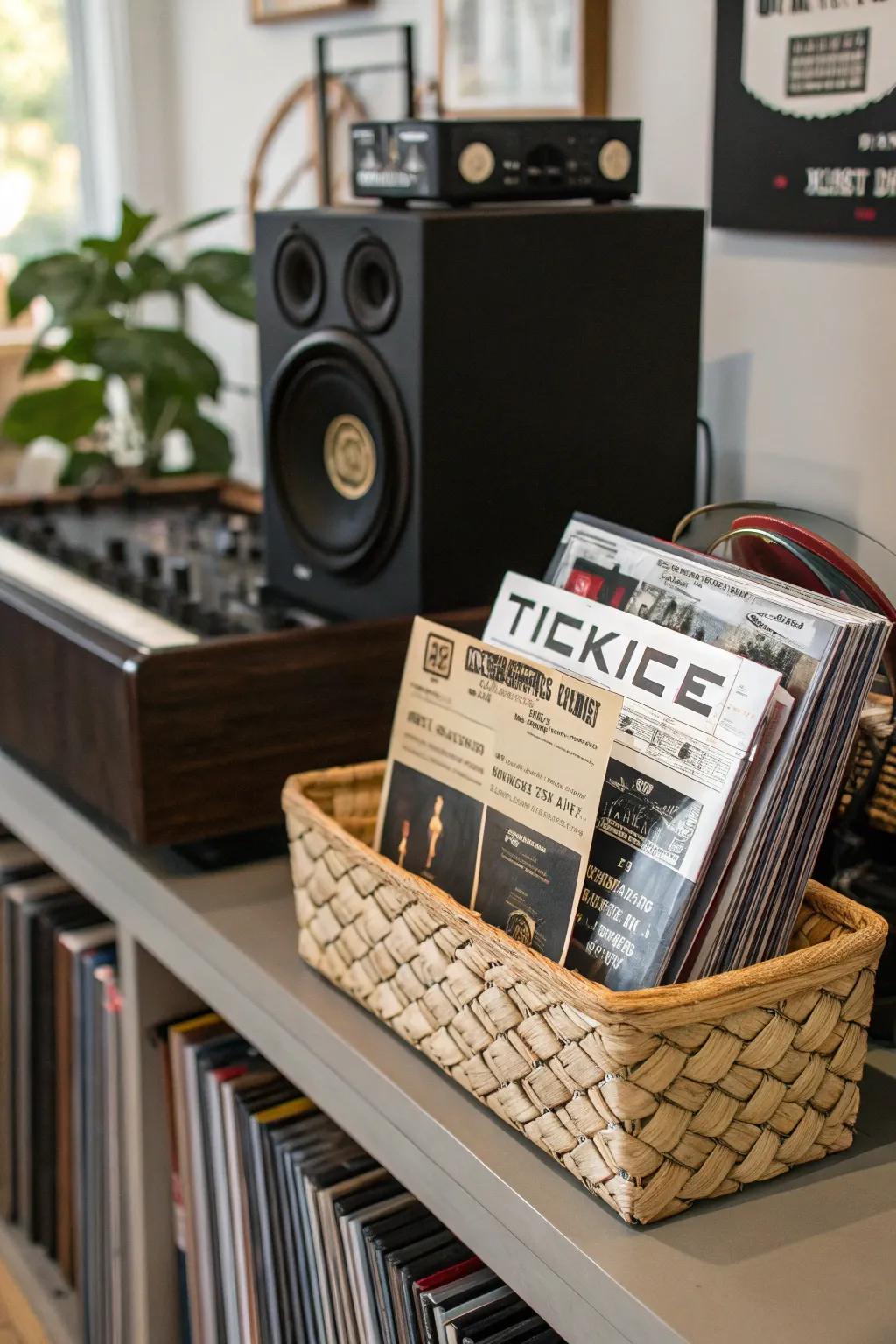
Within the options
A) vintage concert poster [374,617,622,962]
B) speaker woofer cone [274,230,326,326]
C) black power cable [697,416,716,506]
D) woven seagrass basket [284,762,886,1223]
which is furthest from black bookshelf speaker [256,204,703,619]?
woven seagrass basket [284,762,886,1223]

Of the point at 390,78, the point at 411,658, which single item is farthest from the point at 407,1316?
the point at 390,78

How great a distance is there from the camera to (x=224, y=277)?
1715 mm

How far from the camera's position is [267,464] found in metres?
1.22

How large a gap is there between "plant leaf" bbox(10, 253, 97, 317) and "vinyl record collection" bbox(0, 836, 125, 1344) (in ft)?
2.05

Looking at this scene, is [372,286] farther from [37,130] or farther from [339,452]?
[37,130]

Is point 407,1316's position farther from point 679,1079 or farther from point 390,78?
point 390,78

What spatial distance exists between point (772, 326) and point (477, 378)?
320mm

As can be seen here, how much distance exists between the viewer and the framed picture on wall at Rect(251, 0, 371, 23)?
171cm

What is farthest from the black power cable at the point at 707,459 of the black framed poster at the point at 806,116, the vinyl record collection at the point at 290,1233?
the vinyl record collection at the point at 290,1233

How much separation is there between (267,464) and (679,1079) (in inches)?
27.3

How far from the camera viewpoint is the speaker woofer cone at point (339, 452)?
106cm

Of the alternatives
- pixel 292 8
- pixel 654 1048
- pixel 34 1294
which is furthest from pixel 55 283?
pixel 654 1048

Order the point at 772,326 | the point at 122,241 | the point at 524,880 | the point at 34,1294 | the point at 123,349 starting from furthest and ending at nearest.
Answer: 1. the point at 122,241
2. the point at 123,349
3. the point at 34,1294
4. the point at 772,326
5. the point at 524,880

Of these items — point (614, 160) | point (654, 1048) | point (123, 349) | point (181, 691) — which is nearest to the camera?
point (654, 1048)
